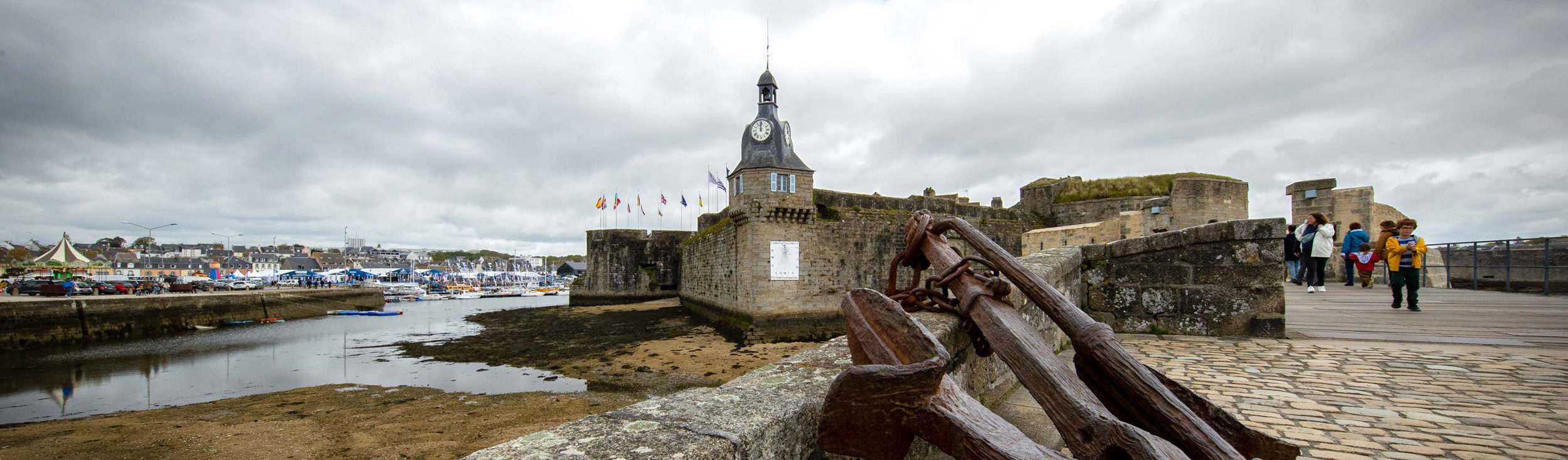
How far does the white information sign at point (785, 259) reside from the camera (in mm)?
18844

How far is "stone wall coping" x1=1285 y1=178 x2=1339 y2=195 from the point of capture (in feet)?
41.4

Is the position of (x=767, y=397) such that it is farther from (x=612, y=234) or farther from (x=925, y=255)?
(x=612, y=234)

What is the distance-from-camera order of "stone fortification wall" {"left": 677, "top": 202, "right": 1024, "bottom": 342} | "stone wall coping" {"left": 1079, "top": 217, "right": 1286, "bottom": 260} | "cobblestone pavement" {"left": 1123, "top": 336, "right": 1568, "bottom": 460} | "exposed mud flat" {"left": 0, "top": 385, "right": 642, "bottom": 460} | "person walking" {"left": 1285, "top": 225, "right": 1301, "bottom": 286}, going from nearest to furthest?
1. "cobblestone pavement" {"left": 1123, "top": 336, "right": 1568, "bottom": 460}
2. "stone wall coping" {"left": 1079, "top": 217, "right": 1286, "bottom": 260}
3. "exposed mud flat" {"left": 0, "top": 385, "right": 642, "bottom": 460}
4. "person walking" {"left": 1285, "top": 225, "right": 1301, "bottom": 286}
5. "stone fortification wall" {"left": 677, "top": 202, "right": 1024, "bottom": 342}

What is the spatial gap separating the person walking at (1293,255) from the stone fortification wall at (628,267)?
1072 inches

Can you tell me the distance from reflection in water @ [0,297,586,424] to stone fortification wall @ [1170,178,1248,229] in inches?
712

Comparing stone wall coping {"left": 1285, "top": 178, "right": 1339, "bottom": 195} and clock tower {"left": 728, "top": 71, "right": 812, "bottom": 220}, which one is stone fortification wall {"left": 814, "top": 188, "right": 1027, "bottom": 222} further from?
stone wall coping {"left": 1285, "top": 178, "right": 1339, "bottom": 195}

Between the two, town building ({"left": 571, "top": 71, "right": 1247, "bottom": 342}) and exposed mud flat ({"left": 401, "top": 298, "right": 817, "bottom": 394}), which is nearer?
exposed mud flat ({"left": 401, "top": 298, "right": 817, "bottom": 394})

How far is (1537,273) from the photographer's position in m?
9.06

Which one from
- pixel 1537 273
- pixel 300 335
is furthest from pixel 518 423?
pixel 300 335

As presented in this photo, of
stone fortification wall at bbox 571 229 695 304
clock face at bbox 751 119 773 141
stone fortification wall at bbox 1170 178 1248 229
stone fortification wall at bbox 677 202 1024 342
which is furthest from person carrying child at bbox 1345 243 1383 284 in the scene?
stone fortification wall at bbox 571 229 695 304

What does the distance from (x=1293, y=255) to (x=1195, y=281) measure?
26.8 ft

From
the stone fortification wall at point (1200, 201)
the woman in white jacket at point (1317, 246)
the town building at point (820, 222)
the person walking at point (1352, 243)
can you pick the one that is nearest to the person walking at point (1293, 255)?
the person walking at point (1352, 243)

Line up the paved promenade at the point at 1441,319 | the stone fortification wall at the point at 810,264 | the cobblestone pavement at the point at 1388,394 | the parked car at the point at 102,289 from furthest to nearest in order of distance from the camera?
1. the parked car at the point at 102,289
2. the stone fortification wall at the point at 810,264
3. the paved promenade at the point at 1441,319
4. the cobblestone pavement at the point at 1388,394

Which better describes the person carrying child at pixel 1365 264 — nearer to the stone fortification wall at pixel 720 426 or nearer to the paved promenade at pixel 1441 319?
the paved promenade at pixel 1441 319
